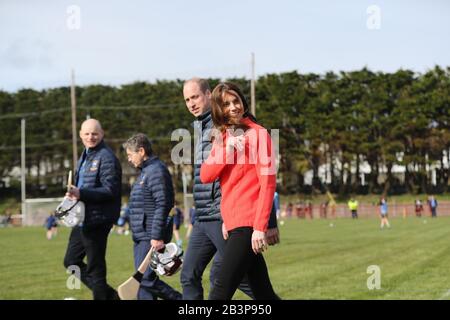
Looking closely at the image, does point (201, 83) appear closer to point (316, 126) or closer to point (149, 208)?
point (149, 208)

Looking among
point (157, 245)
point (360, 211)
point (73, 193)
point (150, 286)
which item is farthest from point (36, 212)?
point (73, 193)

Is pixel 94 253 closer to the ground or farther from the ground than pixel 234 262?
closer to the ground

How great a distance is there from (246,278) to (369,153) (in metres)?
71.4

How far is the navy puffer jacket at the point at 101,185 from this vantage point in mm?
9109

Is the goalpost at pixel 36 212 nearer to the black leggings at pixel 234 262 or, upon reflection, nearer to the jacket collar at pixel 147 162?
the jacket collar at pixel 147 162

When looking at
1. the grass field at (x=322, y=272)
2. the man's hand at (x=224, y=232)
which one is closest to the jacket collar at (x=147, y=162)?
the man's hand at (x=224, y=232)

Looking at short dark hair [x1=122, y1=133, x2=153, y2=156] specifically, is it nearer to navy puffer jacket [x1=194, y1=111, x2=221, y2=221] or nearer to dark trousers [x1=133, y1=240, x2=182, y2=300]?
dark trousers [x1=133, y1=240, x2=182, y2=300]

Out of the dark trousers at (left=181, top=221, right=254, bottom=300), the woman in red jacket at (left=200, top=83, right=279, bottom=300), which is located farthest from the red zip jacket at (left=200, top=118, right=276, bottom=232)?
the dark trousers at (left=181, top=221, right=254, bottom=300)

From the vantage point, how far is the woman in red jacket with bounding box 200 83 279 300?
635 centimetres

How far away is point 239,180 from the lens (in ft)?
21.4

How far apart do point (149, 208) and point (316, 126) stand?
68.7m
